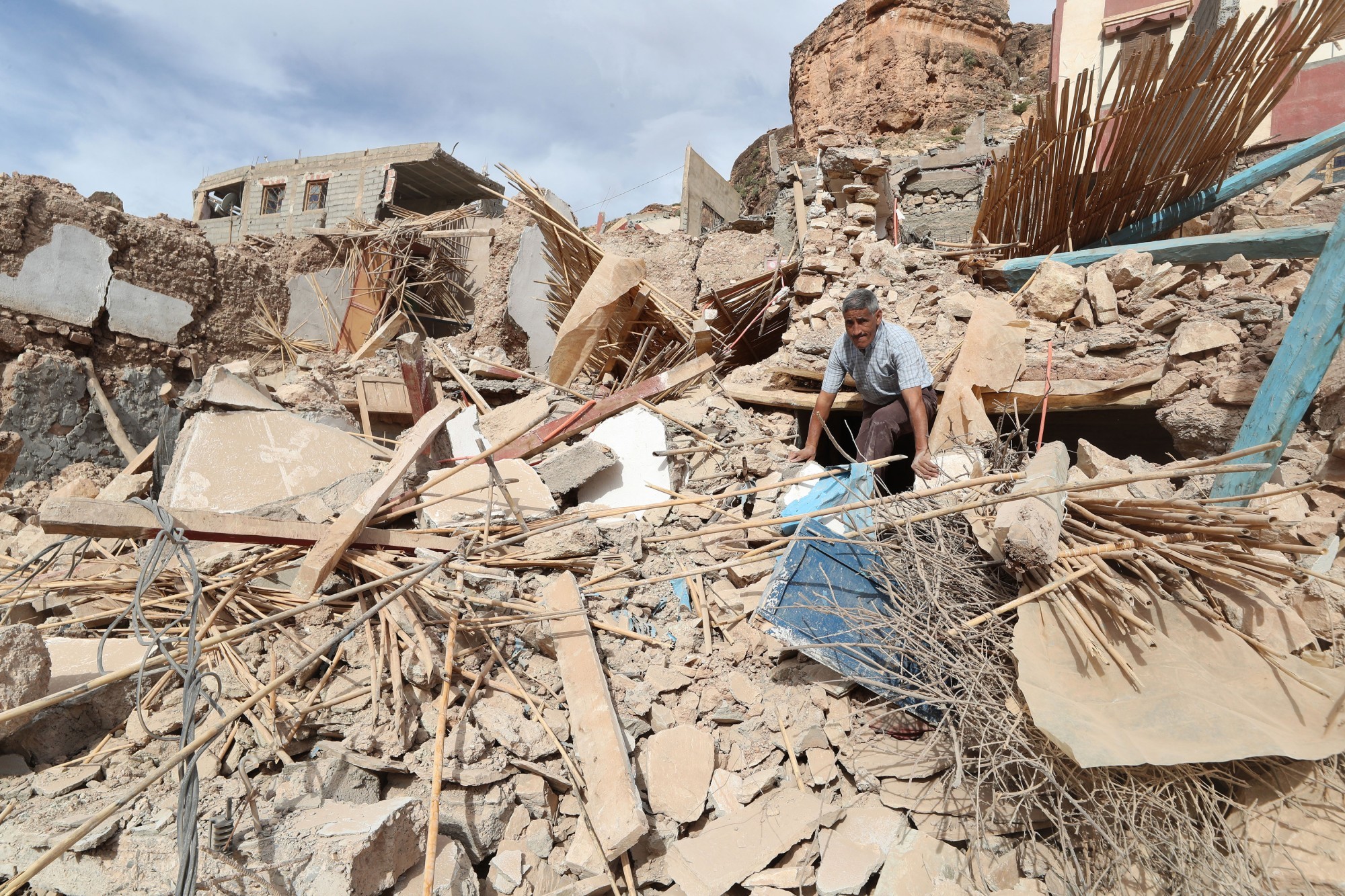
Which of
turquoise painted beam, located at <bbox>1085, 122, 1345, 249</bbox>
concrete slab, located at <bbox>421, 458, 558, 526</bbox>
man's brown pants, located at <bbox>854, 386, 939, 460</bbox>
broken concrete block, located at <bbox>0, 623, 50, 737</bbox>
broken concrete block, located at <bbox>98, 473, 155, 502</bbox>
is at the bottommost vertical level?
broken concrete block, located at <bbox>0, 623, 50, 737</bbox>

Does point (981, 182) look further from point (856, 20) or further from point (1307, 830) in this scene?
point (856, 20)

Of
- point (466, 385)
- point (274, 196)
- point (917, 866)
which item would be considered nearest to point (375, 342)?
point (466, 385)

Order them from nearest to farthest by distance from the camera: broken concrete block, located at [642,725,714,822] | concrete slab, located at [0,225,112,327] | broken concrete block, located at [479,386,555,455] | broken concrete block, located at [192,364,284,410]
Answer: broken concrete block, located at [642,725,714,822], broken concrete block, located at [192,364,284,410], broken concrete block, located at [479,386,555,455], concrete slab, located at [0,225,112,327]

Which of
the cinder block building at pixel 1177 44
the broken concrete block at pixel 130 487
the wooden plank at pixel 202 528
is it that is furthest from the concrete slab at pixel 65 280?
the cinder block building at pixel 1177 44

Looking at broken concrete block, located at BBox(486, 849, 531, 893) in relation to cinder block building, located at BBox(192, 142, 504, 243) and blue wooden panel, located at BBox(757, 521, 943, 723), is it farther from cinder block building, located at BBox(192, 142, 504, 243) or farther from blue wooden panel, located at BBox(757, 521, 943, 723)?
cinder block building, located at BBox(192, 142, 504, 243)

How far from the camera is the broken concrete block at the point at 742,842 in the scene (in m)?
2.31

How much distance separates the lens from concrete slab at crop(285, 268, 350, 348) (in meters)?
8.87

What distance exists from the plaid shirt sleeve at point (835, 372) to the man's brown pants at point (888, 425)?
0.30m

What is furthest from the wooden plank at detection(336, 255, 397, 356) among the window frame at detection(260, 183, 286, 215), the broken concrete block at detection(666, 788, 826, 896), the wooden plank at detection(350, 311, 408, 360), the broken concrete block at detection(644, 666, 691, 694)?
the broken concrete block at detection(666, 788, 826, 896)

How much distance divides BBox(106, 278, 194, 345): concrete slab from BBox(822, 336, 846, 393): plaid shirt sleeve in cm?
603

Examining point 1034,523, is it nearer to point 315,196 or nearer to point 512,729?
point 512,729

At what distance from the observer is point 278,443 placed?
4340mm

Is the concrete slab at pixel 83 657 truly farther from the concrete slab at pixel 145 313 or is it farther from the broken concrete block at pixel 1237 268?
the broken concrete block at pixel 1237 268

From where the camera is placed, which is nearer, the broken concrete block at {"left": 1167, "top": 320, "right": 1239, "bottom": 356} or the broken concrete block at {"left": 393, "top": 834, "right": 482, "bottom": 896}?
the broken concrete block at {"left": 393, "top": 834, "right": 482, "bottom": 896}
